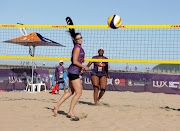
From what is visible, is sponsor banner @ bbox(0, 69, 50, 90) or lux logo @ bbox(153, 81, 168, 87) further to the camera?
lux logo @ bbox(153, 81, 168, 87)

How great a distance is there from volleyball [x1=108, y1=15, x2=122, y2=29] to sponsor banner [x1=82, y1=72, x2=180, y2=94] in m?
8.23

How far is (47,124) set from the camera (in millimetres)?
4109

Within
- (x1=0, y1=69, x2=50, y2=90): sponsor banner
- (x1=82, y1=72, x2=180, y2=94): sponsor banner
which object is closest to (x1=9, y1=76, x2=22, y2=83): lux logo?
(x1=0, y1=69, x2=50, y2=90): sponsor banner

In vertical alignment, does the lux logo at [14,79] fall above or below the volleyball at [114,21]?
below

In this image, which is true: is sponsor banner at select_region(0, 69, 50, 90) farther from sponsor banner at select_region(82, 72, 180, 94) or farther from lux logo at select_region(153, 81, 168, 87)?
lux logo at select_region(153, 81, 168, 87)

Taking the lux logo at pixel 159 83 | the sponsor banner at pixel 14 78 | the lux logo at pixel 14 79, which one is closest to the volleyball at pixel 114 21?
the sponsor banner at pixel 14 78

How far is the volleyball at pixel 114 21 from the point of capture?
5949 millimetres

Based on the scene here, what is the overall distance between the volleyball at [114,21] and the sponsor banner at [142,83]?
823 cm

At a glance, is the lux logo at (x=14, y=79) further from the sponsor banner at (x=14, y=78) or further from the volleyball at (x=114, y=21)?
the volleyball at (x=114, y=21)

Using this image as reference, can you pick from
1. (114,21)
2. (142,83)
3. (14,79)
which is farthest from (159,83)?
(114,21)

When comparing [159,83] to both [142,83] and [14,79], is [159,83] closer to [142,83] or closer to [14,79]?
[142,83]

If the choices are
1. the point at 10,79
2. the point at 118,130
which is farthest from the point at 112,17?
the point at 10,79

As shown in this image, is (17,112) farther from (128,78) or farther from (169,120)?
(128,78)

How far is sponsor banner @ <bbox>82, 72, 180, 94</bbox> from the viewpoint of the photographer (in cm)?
1335
